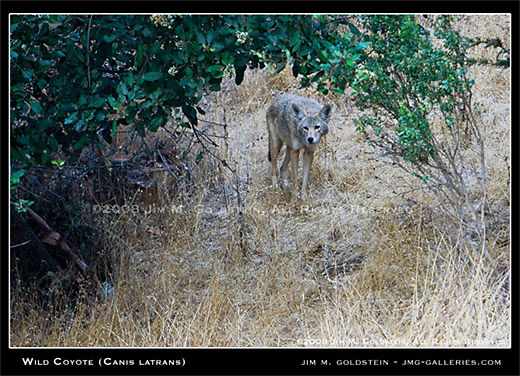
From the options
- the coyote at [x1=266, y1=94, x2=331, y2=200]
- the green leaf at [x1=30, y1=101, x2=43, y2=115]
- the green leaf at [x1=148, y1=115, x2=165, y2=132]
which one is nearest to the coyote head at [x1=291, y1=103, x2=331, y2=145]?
the coyote at [x1=266, y1=94, x2=331, y2=200]

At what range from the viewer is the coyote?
8.45 m

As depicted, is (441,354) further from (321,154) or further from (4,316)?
(321,154)

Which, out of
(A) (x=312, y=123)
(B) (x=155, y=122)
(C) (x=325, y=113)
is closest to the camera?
(B) (x=155, y=122)

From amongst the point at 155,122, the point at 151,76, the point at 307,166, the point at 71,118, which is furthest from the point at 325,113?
the point at 71,118

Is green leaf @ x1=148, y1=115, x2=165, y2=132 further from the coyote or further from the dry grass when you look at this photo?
the coyote

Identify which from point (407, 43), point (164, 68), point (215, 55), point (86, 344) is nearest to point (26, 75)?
point (164, 68)

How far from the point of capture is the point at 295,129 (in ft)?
28.6

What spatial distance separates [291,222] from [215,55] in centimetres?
327

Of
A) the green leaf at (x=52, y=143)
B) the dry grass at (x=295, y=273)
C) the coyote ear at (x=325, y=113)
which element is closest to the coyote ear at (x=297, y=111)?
the coyote ear at (x=325, y=113)

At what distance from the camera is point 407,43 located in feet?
17.3

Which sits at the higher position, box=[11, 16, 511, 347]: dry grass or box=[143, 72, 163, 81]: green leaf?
box=[143, 72, 163, 81]: green leaf

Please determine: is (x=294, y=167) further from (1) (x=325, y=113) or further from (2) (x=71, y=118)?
(2) (x=71, y=118)

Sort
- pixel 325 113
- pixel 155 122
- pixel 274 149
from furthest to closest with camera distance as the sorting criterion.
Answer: pixel 274 149
pixel 325 113
pixel 155 122

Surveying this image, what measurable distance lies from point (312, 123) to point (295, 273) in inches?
117
